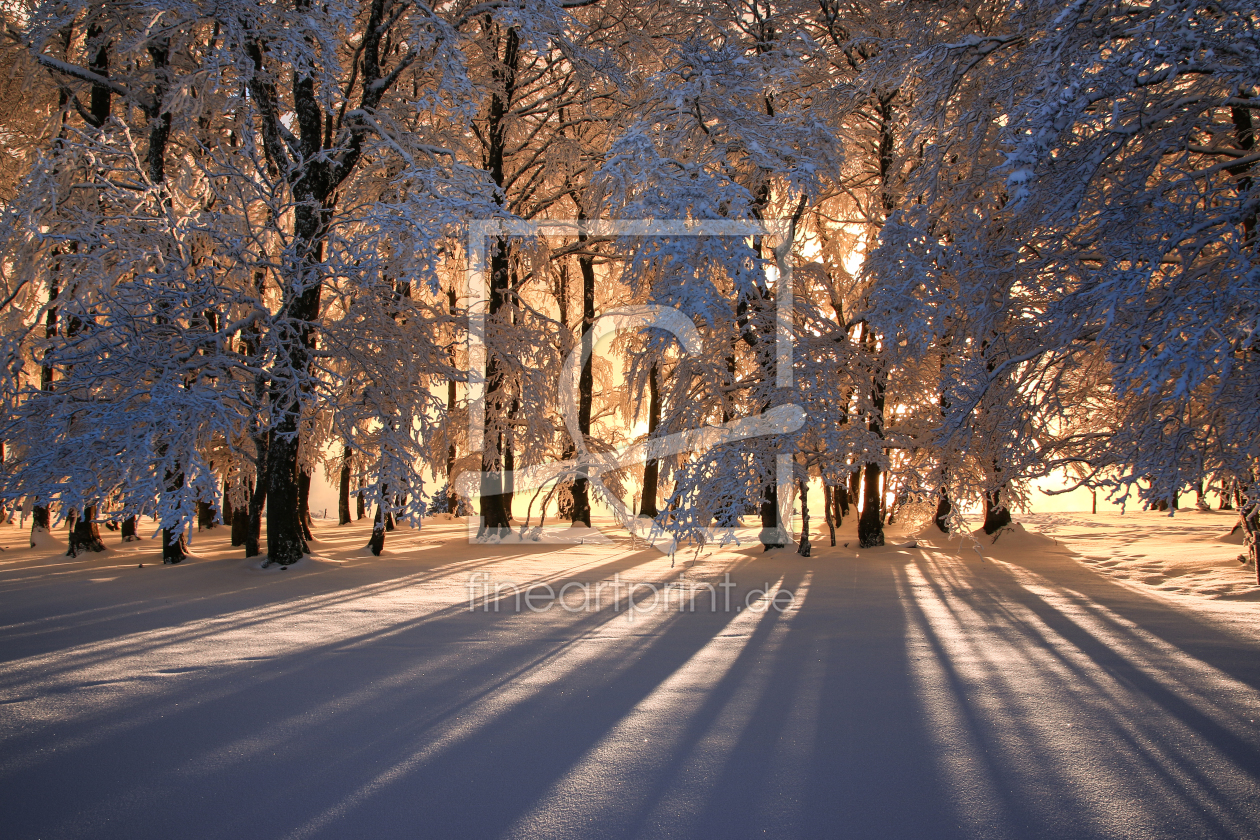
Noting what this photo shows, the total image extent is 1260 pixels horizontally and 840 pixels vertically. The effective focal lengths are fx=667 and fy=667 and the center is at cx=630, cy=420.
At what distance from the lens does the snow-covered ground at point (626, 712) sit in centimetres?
381

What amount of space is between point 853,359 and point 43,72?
1656 cm

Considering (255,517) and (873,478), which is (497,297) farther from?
(873,478)

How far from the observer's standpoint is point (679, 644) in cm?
730

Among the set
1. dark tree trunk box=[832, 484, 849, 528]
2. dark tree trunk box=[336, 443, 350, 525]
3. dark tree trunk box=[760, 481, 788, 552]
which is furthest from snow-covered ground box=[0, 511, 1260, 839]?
dark tree trunk box=[832, 484, 849, 528]

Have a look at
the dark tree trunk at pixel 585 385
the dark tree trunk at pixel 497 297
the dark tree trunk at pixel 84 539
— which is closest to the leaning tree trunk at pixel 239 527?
the dark tree trunk at pixel 84 539

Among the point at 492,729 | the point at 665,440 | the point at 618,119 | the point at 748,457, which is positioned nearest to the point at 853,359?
the point at 748,457

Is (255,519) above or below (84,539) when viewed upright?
above

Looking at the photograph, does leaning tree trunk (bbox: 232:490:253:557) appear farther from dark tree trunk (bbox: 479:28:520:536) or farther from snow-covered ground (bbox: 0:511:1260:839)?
snow-covered ground (bbox: 0:511:1260:839)

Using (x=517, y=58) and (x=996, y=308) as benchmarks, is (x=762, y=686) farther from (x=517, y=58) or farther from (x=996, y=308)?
(x=517, y=58)

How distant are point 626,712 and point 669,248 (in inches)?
270

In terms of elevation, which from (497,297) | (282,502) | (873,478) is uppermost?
(497,297)

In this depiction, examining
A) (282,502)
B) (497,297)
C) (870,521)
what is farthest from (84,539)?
(870,521)

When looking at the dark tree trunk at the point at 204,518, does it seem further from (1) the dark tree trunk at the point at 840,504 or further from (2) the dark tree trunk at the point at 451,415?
(1) the dark tree trunk at the point at 840,504

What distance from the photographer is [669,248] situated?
10.1m
